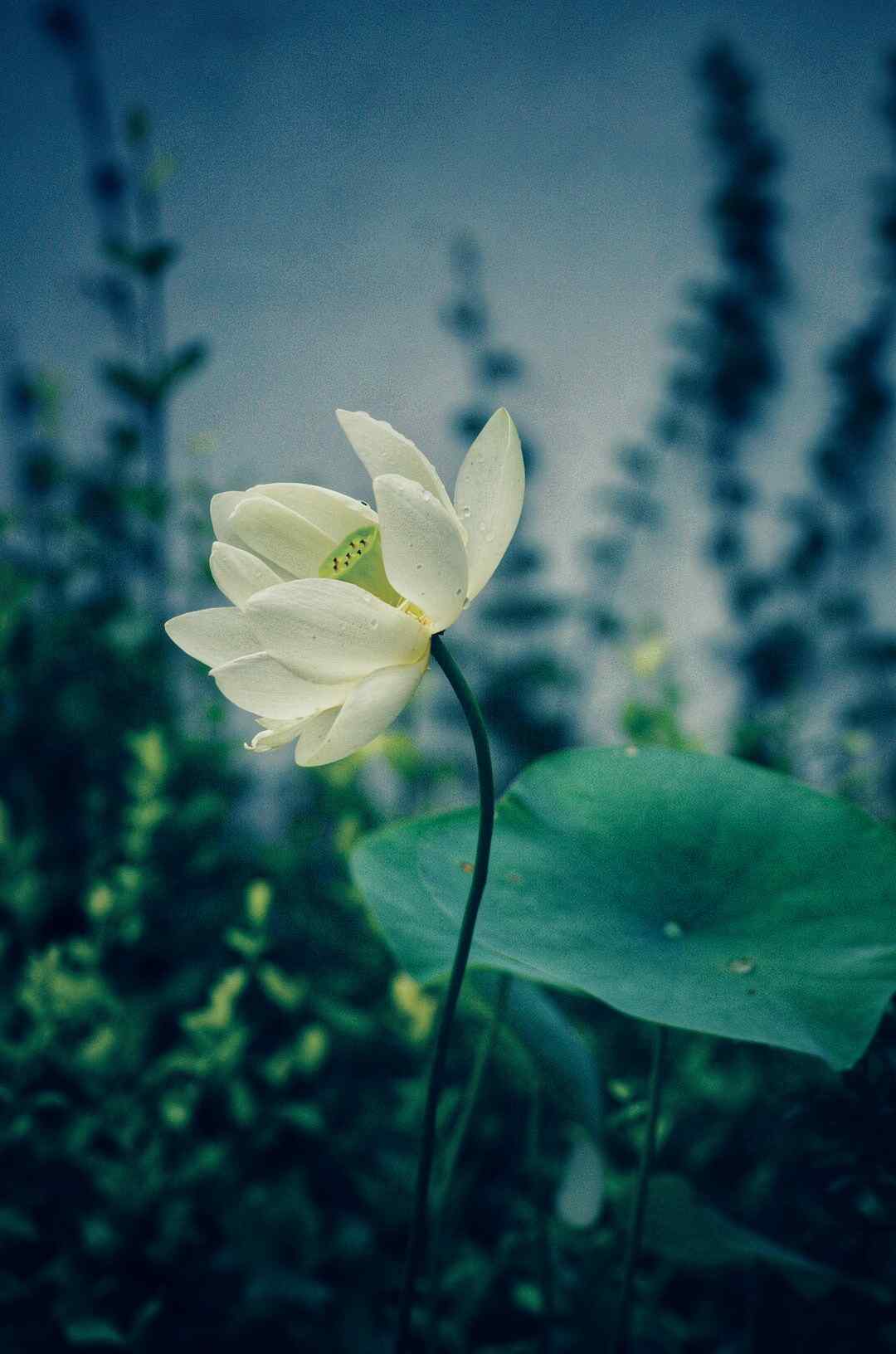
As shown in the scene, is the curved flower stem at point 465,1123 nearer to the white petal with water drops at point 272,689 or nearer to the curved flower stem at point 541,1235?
the curved flower stem at point 541,1235

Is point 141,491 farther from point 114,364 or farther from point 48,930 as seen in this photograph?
point 48,930

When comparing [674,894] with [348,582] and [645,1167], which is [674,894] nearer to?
[645,1167]

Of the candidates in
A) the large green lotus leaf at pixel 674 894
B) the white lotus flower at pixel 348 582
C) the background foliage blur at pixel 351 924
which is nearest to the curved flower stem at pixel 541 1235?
the background foliage blur at pixel 351 924

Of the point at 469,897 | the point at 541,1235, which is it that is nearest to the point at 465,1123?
the point at 541,1235

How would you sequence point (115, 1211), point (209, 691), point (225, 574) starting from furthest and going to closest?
point (209, 691) → point (115, 1211) → point (225, 574)

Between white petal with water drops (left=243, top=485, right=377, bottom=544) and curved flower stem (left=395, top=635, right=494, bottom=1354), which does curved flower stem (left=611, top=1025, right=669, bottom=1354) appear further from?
white petal with water drops (left=243, top=485, right=377, bottom=544)

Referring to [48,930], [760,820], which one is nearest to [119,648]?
[48,930]
